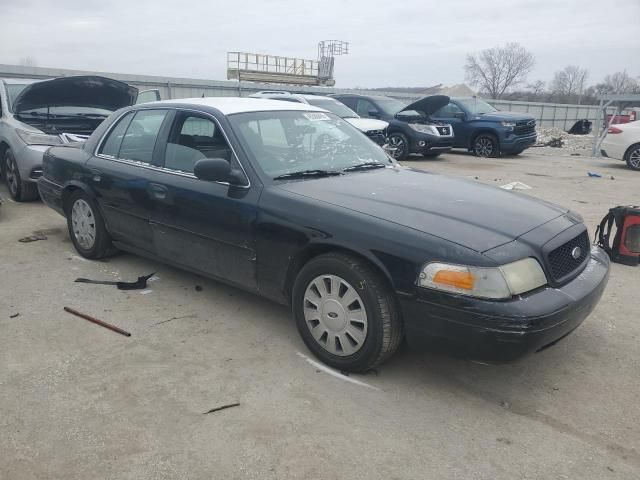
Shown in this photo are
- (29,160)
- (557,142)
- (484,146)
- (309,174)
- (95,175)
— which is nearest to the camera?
(309,174)

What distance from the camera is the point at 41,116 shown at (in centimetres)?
753

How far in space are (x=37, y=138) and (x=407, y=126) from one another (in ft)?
30.1

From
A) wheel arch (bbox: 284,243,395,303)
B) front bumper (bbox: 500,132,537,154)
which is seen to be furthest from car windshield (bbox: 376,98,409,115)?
wheel arch (bbox: 284,243,395,303)

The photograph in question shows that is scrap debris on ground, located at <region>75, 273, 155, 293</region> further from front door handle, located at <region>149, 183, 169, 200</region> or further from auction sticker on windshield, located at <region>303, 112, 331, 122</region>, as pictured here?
auction sticker on windshield, located at <region>303, 112, 331, 122</region>

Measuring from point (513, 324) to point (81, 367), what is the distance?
251 cm

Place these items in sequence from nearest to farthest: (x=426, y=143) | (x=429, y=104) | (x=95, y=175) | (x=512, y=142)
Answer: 1. (x=95, y=175)
2. (x=429, y=104)
3. (x=426, y=143)
4. (x=512, y=142)

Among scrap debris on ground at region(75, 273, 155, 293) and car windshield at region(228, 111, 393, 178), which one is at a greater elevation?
car windshield at region(228, 111, 393, 178)

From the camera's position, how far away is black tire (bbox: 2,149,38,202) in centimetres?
722

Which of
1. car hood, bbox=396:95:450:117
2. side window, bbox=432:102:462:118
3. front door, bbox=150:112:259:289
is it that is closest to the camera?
front door, bbox=150:112:259:289

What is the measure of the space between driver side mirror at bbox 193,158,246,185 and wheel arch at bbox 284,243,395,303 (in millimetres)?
672

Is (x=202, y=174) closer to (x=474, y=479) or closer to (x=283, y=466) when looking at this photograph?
(x=283, y=466)

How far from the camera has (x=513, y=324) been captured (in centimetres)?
256

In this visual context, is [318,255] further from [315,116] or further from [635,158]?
[635,158]

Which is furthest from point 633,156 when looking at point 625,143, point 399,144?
point 399,144
